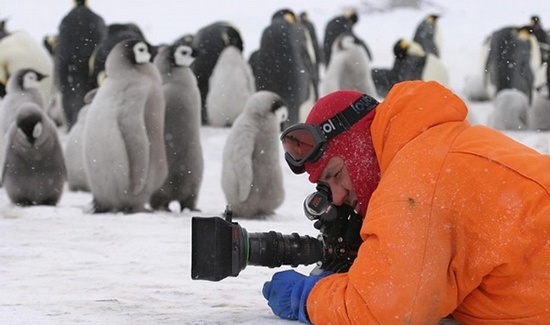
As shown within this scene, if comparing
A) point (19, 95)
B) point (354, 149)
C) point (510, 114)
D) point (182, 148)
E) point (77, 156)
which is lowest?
point (510, 114)

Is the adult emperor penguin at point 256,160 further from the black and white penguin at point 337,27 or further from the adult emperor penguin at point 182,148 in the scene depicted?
the black and white penguin at point 337,27

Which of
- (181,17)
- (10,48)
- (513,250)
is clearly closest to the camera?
(513,250)

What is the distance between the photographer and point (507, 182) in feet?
5.90

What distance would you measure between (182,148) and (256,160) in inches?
22.0

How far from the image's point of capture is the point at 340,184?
1976mm

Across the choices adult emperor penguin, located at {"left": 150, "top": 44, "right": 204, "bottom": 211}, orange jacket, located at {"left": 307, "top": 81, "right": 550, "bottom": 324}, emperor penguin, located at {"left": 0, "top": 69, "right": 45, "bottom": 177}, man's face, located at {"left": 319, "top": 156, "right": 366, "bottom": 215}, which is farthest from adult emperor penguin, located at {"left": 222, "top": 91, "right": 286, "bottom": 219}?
orange jacket, located at {"left": 307, "top": 81, "right": 550, "bottom": 324}

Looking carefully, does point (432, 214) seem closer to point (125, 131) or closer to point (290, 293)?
point (290, 293)

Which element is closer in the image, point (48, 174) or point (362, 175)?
point (362, 175)

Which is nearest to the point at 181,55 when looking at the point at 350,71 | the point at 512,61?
the point at 350,71

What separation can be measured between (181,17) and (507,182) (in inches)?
516

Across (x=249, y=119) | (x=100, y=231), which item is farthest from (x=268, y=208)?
(x=100, y=231)

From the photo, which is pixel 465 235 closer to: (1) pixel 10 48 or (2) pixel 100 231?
(2) pixel 100 231

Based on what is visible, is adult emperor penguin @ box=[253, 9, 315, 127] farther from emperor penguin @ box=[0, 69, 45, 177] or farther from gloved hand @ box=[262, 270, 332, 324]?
gloved hand @ box=[262, 270, 332, 324]

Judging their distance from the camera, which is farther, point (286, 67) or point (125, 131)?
point (286, 67)
